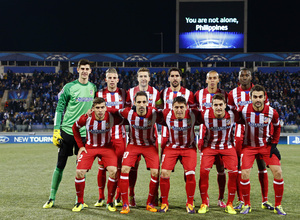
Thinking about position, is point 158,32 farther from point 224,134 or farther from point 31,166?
point 224,134

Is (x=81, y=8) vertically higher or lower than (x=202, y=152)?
higher

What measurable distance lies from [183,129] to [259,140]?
116 cm

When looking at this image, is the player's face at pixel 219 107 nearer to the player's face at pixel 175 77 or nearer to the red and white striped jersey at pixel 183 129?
the red and white striped jersey at pixel 183 129

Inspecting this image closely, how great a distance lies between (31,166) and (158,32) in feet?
91.0

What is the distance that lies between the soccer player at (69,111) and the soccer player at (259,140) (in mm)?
2531

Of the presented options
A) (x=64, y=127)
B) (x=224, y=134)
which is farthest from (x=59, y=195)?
(x=224, y=134)

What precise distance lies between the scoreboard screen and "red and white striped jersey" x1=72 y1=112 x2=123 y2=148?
22.1 metres

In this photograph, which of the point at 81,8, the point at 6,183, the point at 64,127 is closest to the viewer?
the point at 64,127

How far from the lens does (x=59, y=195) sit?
6316 millimetres

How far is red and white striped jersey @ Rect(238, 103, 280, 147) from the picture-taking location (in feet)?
17.2

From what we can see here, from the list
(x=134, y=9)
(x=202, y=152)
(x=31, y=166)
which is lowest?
(x=31, y=166)

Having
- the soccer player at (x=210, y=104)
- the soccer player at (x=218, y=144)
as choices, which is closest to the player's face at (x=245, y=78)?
the soccer player at (x=210, y=104)

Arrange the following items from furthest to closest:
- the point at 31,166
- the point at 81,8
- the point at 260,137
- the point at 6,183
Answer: the point at 81,8, the point at 31,166, the point at 6,183, the point at 260,137

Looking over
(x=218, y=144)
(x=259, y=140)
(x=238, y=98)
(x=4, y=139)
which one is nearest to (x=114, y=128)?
(x=218, y=144)
